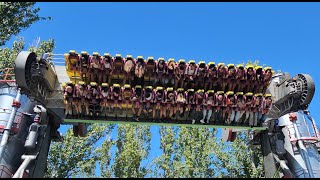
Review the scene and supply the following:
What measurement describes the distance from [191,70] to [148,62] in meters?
1.29

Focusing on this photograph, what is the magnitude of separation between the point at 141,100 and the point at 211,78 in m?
2.23

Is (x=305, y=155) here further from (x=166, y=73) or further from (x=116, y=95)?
(x=116, y=95)

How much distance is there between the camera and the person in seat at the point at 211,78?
9.73 metres

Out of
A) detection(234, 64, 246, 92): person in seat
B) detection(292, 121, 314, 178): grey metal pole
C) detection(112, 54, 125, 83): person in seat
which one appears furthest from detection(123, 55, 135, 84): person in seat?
Answer: detection(292, 121, 314, 178): grey metal pole

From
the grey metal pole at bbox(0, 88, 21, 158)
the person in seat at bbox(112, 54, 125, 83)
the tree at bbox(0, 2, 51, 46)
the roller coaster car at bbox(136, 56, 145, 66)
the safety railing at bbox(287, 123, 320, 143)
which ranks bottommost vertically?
the grey metal pole at bbox(0, 88, 21, 158)

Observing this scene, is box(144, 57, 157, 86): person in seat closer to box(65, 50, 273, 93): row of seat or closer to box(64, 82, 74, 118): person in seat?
box(65, 50, 273, 93): row of seat

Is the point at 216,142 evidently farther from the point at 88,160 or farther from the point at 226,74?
the point at 226,74

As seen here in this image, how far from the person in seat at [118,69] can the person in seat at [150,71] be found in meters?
0.70

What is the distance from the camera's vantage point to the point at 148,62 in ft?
31.3

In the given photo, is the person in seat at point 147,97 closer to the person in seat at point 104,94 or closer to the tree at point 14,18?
the person in seat at point 104,94

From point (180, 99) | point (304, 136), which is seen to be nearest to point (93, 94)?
point (180, 99)

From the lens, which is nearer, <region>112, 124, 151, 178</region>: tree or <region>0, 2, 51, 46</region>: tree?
<region>0, 2, 51, 46</region>: tree

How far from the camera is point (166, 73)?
965 cm

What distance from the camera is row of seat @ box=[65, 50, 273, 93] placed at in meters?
9.40
